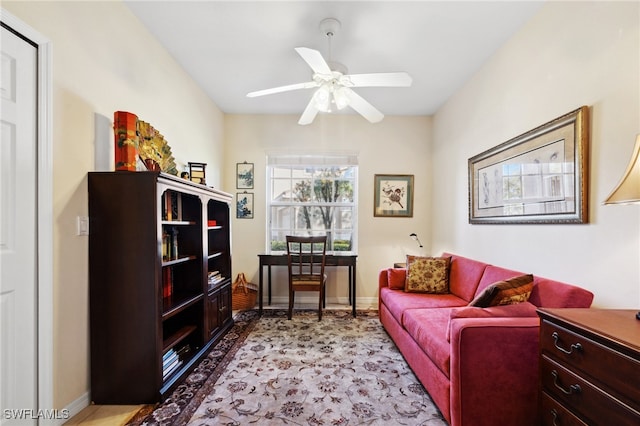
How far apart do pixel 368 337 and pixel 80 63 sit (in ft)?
9.99

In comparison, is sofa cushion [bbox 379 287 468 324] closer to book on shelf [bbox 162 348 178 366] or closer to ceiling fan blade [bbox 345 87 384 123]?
ceiling fan blade [bbox 345 87 384 123]

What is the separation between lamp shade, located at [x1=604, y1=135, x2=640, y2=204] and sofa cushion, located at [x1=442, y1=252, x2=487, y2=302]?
1485mm

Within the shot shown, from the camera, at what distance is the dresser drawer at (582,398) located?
958mm

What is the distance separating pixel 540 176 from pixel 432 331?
1.33 metres

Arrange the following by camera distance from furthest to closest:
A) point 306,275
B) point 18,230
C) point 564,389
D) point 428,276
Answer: point 306,275
point 428,276
point 18,230
point 564,389

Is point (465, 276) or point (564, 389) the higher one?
point (465, 276)

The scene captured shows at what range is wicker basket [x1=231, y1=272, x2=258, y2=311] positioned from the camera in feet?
12.1

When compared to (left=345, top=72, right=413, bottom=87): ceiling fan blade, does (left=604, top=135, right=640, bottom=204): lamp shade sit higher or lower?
lower

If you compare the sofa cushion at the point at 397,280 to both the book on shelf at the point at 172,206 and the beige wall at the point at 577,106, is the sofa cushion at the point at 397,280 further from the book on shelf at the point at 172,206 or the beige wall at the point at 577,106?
the book on shelf at the point at 172,206

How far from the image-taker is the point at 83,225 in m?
1.71

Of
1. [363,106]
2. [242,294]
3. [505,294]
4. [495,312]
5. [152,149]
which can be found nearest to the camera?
[495,312]

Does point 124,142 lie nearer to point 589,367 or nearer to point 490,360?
point 490,360

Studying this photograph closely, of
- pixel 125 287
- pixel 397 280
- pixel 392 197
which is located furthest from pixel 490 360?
pixel 392 197

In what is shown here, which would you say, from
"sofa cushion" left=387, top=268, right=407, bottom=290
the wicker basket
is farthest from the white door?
"sofa cushion" left=387, top=268, right=407, bottom=290
